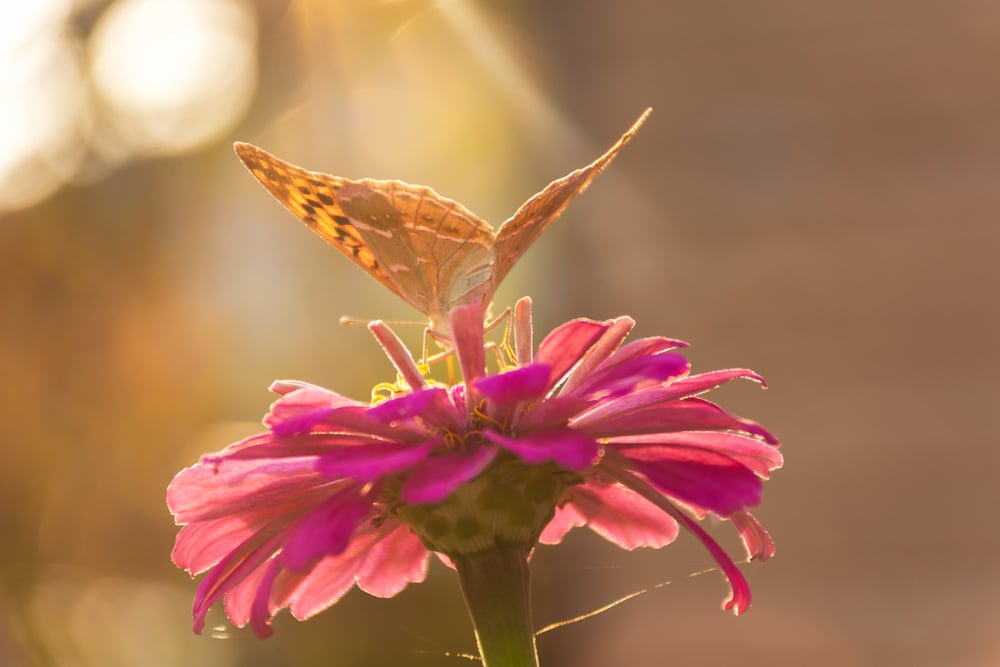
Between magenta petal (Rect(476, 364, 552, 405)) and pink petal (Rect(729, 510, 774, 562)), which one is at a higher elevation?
magenta petal (Rect(476, 364, 552, 405))

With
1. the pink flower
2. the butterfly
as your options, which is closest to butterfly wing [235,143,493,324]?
the butterfly

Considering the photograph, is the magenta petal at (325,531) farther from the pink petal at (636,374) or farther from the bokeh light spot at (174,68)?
the bokeh light spot at (174,68)

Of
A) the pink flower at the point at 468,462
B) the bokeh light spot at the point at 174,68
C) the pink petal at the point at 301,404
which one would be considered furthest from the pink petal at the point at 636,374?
the bokeh light spot at the point at 174,68

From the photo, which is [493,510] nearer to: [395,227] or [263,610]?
[263,610]

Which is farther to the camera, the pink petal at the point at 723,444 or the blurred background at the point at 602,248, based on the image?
the blurred background at the point at 602,248

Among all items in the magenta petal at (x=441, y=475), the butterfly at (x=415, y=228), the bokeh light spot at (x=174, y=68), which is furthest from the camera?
the bokeh light spot at (x=174, y=68)

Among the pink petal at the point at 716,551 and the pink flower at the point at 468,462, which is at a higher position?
the pink flower at the point at 468,462

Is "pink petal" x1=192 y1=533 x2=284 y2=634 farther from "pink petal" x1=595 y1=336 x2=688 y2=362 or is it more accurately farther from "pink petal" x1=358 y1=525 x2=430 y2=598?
"pink petal" x1=595 y1=336 x2=688 y2=362

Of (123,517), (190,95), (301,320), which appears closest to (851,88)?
(301,320)
